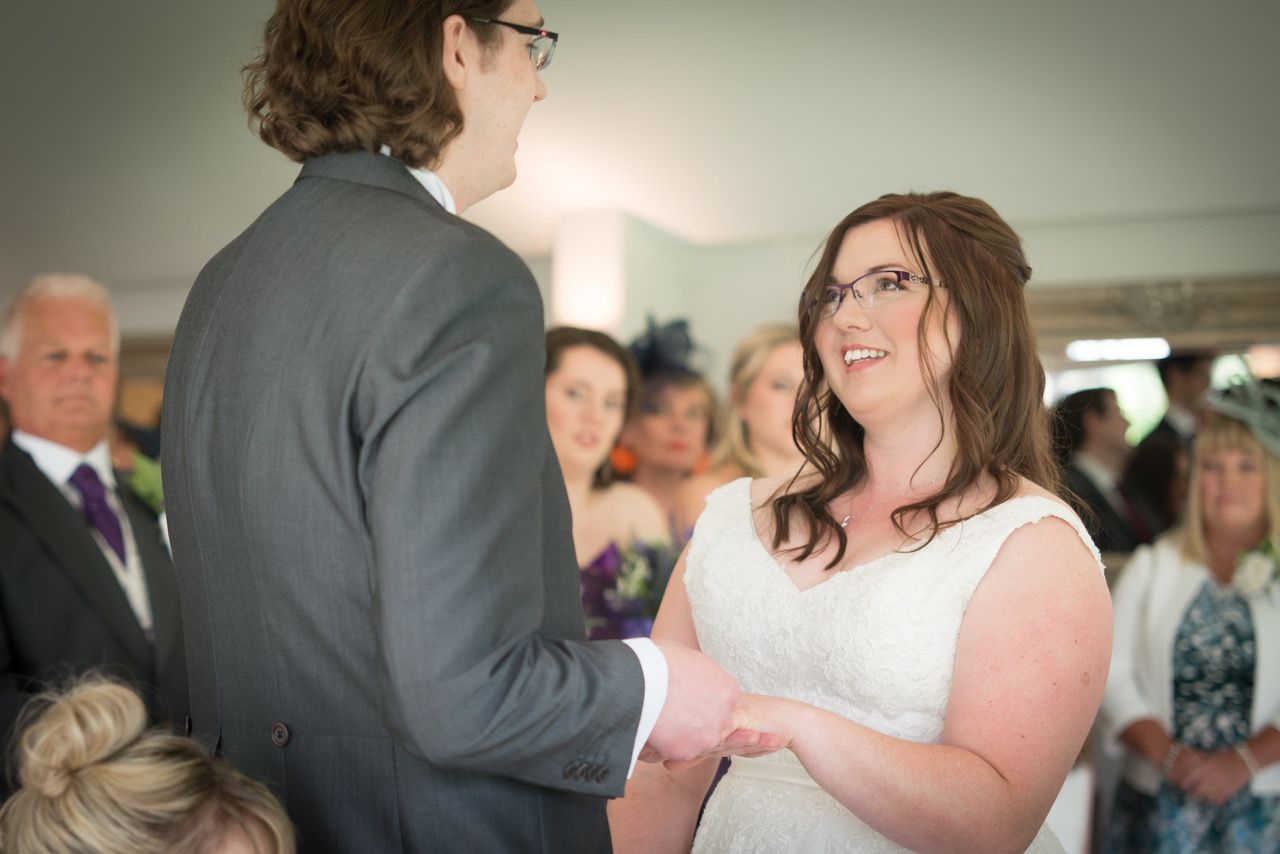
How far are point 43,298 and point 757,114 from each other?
3.84 meters

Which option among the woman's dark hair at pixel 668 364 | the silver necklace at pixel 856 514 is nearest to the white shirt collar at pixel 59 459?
the silver necklace at pixel 856 514

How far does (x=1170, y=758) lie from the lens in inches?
164

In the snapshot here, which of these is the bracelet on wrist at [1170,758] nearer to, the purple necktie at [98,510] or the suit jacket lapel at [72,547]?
the suit jacket lapel at [72,547]

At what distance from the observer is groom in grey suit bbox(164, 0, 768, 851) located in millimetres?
1202

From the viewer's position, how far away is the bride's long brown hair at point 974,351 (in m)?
1.87

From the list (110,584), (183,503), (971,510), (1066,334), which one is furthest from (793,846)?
(1066,334)

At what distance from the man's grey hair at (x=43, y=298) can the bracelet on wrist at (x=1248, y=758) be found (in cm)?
367

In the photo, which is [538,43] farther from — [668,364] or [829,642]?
[668,364]

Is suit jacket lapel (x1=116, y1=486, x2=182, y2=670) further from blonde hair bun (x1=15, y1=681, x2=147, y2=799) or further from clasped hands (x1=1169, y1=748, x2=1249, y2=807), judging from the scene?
clasped hands (x1=1169, y1=748, x2=1249, y2=807)

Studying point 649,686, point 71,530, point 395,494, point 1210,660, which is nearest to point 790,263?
point 1210,660

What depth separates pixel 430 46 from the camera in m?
1.40

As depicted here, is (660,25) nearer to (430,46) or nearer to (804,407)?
(804,407)

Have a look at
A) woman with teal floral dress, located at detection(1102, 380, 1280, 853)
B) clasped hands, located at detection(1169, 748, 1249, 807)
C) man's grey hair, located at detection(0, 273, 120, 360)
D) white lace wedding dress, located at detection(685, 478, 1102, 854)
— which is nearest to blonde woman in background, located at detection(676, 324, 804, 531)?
woman with teal floral dress, located at detection(1102, 380, 1280, 853)

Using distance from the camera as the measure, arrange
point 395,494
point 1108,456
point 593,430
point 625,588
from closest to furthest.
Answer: point 395,494 < point 625,588 < point 593,430 < point 1108,456
